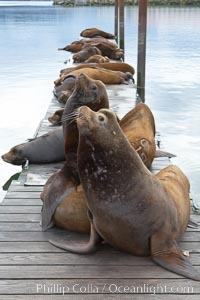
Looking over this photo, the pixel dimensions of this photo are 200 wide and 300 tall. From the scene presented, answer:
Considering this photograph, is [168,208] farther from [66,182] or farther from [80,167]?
[66,182]

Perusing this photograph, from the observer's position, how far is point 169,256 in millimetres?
2846

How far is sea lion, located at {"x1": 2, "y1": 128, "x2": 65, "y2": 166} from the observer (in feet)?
16.2

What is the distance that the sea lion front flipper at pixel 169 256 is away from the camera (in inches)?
109

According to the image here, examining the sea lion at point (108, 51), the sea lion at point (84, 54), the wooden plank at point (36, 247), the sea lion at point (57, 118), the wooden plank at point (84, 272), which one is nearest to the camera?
the wooden plank at point (84, 272)

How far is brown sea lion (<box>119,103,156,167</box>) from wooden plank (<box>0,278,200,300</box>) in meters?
1.63

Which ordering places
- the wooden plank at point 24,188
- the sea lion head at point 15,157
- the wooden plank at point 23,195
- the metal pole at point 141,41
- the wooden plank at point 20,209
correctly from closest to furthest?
the wooden plank at point 20,209
the wooden plank at point 23,195
the wooden plank at point 24,188
the sea lion head at point 15,157
the metal pole at point 141,41

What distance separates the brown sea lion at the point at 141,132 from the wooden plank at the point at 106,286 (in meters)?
1.63

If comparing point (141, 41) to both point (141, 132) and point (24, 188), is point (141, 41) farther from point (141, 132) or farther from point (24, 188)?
point (24, 188)

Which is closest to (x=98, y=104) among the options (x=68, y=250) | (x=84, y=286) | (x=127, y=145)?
(x=127, y=145)

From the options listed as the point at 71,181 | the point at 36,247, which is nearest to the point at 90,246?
the point at 36,247

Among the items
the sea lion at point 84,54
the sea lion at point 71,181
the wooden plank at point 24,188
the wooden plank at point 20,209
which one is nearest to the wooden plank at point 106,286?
the sea lion at point 71,181

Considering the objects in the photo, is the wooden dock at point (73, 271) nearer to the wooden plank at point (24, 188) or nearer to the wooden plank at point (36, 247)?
the wooden plank at point (36, 247)

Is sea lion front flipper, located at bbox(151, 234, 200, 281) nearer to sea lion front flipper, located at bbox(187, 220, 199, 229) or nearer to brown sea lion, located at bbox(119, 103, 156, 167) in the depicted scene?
sea lion front flipper, located at bbox(187, 220, 199, 229)

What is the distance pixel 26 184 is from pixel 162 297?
201 centimetres
